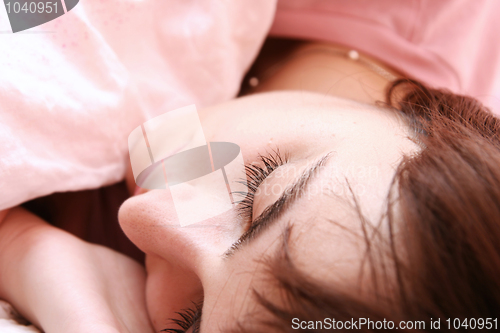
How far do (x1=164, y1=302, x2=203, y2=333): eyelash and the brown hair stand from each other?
99 millimetres

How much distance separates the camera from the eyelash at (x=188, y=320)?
412 millimetres

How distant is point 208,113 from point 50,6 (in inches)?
10.5

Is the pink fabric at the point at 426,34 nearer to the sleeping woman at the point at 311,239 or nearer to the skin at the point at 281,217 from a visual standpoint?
the sleeping woman at the point at 311,239

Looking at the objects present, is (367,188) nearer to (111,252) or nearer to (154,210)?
(154,210)

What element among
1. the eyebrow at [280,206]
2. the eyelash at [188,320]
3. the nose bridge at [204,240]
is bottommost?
the eyelash at [188,320]

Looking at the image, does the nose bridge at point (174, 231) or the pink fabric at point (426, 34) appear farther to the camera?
the pink fabric at point (426, 34)

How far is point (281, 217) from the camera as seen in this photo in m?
0.36

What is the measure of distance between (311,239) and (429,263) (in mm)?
106

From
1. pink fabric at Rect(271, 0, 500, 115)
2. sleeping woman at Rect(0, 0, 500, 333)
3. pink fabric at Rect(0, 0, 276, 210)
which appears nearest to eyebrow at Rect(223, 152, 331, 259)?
sleeping woman at Rect(0, 0, 500, 333)

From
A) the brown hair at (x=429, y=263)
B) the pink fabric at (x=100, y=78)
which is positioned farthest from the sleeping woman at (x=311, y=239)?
the pink fabric at (x=100, y=78)

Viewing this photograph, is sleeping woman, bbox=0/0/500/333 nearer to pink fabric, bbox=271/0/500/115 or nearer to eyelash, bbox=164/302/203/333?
eyelash, bbox=164/302/203/333

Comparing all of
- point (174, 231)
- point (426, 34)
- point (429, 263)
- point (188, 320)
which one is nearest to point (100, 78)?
point (174, 231)

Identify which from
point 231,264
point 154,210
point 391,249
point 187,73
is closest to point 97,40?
point 187,73

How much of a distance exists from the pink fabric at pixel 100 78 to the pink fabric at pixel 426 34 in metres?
0.18
